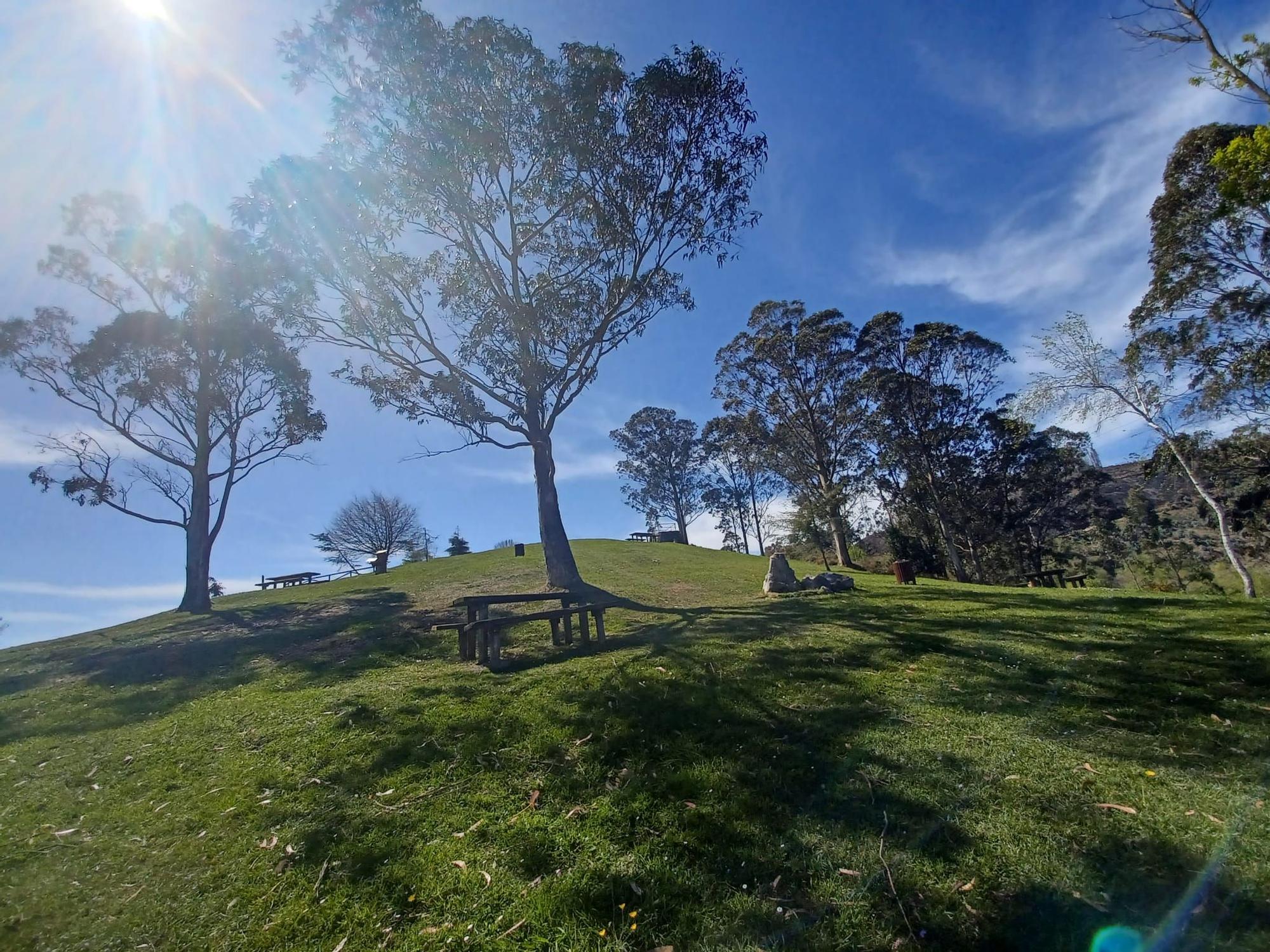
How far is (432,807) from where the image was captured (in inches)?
163

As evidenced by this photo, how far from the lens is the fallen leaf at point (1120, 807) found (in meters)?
3.41

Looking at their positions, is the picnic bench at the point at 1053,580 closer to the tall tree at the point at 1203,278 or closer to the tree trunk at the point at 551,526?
the tall tree at the point at 1203,278

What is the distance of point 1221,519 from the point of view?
18.0 m

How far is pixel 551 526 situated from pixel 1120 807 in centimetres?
1299

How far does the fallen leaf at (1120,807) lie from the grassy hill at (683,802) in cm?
1

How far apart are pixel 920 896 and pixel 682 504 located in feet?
165

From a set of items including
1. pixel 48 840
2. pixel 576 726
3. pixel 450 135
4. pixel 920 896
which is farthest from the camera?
pixel 450 135

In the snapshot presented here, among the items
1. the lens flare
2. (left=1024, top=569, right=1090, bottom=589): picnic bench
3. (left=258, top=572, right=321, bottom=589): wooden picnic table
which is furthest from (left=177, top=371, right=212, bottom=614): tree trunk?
(left=1024, top=569, right=1090, bottom=589): picnic bench

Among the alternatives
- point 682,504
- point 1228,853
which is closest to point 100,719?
point 1228,853

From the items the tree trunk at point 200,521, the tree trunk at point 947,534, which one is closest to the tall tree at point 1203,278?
the tree trunk at point 947,534

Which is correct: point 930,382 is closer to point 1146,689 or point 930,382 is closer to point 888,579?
point 888,579

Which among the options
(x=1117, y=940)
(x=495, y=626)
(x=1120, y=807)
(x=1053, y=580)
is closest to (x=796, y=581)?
(x=495, y=626)

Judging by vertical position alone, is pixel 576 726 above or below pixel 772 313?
below

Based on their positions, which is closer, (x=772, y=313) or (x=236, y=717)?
(x=236, y=717)
